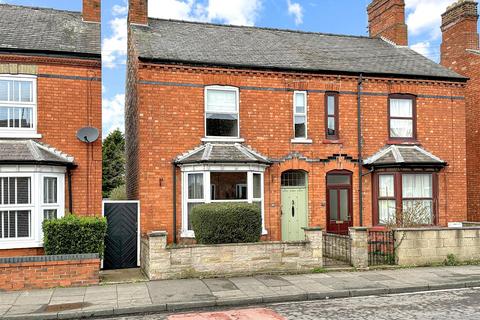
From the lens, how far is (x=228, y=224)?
480 inches

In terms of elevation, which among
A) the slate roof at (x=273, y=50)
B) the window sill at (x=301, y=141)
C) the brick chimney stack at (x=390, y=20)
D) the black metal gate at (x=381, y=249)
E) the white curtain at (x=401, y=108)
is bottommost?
the black metal gate at (x=381, y=249)

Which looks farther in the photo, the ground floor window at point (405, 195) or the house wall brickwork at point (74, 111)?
the ground floor window at point (405, 195)

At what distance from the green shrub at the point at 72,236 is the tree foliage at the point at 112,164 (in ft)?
83.7

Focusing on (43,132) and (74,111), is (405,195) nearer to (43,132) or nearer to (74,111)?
(74,111)

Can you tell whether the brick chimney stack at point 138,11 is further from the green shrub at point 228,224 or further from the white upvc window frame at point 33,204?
the green shrub at point 228,224

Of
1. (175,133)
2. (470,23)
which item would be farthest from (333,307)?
(470,23)

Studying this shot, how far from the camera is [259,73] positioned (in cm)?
1589

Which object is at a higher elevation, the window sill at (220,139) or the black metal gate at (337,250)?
the window sill at (220,139)

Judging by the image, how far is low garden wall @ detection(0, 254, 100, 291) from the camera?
10555 mm

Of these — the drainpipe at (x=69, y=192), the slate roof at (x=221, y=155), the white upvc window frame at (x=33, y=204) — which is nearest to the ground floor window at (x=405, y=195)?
the slate roof at (x=221, y=155)

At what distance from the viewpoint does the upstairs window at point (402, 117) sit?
1734 centimetres

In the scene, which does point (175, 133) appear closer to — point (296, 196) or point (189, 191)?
point (189, 191)

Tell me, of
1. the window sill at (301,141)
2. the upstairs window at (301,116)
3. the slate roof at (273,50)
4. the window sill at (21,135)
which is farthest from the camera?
the upstairs window at (301,116)

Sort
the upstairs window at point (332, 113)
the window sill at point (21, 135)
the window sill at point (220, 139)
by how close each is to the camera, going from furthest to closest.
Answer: the upstairs window at point (332, 113) → the window sill at point (220, 139) → the window sill at point (21, 135)
